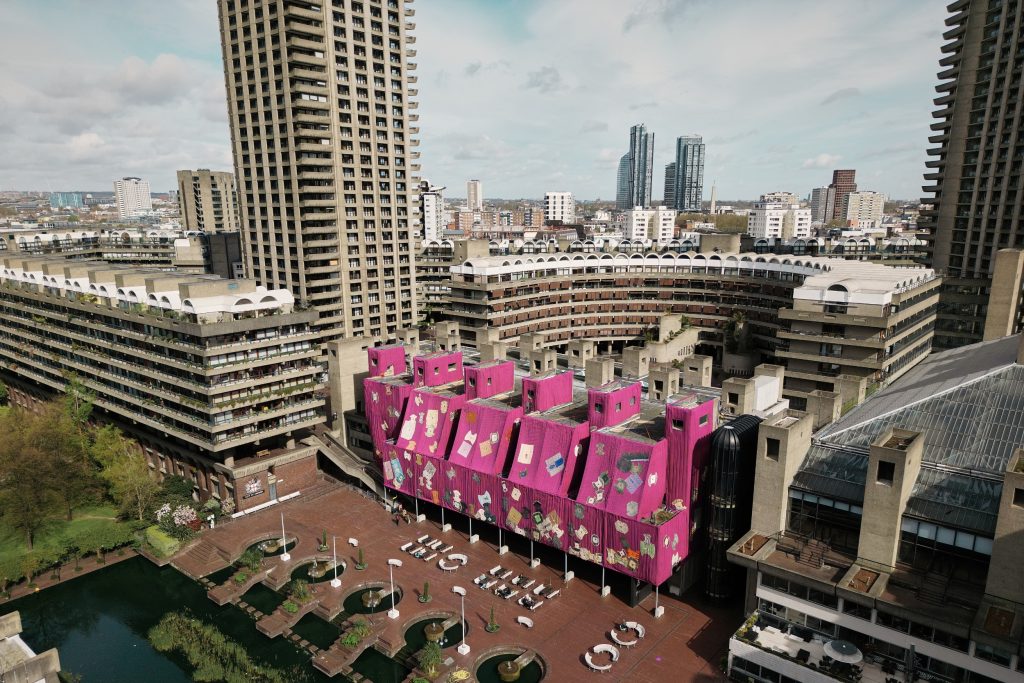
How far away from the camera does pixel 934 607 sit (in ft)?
140

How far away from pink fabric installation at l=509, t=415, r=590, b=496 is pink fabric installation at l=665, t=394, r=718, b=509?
29.6ft

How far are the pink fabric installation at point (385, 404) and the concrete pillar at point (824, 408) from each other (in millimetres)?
42993

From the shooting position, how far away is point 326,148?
110 meters

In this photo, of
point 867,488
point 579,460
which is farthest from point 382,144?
point 867,488

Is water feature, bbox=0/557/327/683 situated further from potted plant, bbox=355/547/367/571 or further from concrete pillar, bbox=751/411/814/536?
concrete pillar, bbox=751/411/814/536

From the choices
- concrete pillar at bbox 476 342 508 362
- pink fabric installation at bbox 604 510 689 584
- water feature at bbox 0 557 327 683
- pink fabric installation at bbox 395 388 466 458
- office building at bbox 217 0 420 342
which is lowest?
water feature at bbox 0 557 327 683

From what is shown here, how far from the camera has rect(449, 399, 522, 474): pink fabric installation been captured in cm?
6725

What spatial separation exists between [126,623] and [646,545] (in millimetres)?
50249

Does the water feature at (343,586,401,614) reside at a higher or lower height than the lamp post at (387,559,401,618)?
lower

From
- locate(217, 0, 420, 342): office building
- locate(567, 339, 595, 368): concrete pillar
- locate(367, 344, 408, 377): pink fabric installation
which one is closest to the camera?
locate(367, 344, 408, 377): pink fabric installation

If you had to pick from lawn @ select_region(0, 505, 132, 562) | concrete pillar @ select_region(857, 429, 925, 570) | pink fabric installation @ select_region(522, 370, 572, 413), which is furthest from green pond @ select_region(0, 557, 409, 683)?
concrete pillar @ select_region(857, 429, 925, 570)

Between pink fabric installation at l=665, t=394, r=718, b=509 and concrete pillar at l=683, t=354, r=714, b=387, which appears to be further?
concrete pillar at l=683, t=354, r=714, b=387

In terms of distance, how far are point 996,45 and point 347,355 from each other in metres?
123

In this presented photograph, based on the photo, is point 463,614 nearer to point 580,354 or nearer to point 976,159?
point 580,354
